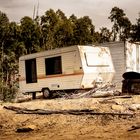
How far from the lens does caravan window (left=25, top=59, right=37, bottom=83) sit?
21.7 metres

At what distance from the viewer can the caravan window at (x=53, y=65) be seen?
65.8ft

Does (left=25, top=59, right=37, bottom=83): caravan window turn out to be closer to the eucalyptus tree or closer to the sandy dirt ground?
the sandy dirt ground

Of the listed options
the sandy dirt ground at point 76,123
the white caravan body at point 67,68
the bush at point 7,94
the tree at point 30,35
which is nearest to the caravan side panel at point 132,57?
the white caravan body at point 67,68

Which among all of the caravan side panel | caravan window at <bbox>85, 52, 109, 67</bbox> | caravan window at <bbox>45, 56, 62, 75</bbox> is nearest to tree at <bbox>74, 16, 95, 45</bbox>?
the caravan side panel

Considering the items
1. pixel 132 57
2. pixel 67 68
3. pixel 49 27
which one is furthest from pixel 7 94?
pixel 49 27

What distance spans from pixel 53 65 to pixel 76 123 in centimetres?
891

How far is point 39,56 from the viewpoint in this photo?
69.2 feet

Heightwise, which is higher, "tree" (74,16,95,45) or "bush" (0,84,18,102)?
"tree" (74,16,95,45)

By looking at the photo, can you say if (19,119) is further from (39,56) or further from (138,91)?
(39,56)

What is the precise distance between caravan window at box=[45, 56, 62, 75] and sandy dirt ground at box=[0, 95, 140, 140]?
5.52m

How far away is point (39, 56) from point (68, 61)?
217 cm

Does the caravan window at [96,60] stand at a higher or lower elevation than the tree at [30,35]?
lower

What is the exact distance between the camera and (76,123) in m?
11.7

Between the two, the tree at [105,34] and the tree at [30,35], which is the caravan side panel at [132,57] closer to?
the tree at [30,35]
